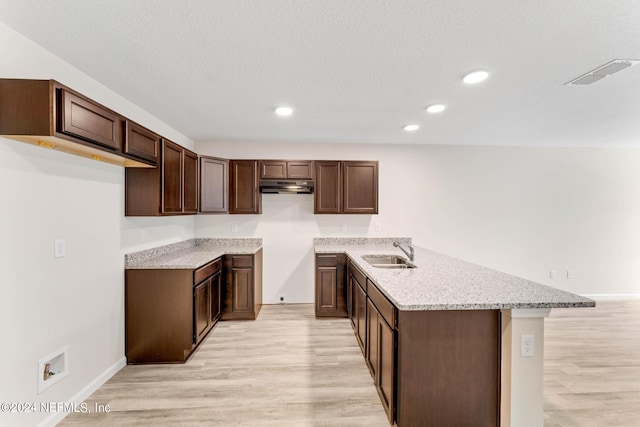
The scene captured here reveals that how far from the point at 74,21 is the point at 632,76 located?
3834mm

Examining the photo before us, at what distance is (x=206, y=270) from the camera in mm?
3020

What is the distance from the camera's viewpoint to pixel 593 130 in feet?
11.6

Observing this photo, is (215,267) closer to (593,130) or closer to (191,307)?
(191,307)

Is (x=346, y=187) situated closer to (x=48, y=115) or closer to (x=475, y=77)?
(x=475, y=77)

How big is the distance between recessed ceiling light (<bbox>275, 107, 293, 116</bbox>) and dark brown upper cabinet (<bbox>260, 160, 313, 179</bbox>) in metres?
1.07

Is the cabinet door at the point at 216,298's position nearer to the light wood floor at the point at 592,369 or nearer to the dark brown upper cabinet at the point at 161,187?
the dark brown upper cabinet at the point at 161,187

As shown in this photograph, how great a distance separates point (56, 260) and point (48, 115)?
995 millimetres

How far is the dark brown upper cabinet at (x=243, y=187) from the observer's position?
3.92 m

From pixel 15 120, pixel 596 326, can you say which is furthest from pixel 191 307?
pixel 596 326

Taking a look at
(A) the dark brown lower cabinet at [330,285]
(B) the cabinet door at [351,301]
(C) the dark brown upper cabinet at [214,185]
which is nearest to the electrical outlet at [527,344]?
(B) the cabinet door at [351,301]

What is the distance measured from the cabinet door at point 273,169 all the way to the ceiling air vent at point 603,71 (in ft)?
10.2

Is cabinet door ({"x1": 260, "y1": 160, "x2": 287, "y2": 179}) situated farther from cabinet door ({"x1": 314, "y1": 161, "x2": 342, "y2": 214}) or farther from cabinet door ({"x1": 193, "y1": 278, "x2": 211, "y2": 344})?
cabinet door ({"x1": 193, "y1": 278, "x2": 211, "y2": 344})

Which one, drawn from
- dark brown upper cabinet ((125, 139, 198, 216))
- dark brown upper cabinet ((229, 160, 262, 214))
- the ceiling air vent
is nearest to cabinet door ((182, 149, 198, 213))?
dark brown upper cabinet ((125, 139, 198, 216))

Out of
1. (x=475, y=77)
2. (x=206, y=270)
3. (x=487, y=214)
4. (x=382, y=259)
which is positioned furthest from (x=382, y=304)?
(x=487, y=214)
